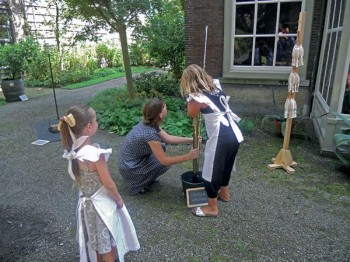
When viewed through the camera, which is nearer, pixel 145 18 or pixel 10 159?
pixel 10 159

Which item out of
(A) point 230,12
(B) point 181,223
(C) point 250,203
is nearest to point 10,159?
(B) point 181,223

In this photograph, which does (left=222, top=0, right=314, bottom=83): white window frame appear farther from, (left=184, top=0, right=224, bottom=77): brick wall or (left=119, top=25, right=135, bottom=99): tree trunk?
(left=119, top=25, right=135, bottom=99): tree trunk

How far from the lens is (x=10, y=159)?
4.50 m

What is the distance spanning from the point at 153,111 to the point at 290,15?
4.46m

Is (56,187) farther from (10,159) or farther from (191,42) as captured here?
(191,42)

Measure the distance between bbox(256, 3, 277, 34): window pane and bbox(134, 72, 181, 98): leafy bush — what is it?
106 inches

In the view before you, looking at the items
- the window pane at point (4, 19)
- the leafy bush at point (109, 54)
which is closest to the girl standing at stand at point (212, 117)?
the window pane at point (4, 19)

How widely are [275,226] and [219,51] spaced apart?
4606 millimetres

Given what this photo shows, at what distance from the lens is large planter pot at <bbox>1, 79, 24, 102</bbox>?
846 centimetres

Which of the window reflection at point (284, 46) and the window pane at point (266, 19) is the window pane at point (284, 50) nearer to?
the window reflection at point (284, 46)

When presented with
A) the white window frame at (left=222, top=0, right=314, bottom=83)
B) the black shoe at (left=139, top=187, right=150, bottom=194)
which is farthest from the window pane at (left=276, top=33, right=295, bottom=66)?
the black shoe at (left=139, top=187, right=150, bottom=194)

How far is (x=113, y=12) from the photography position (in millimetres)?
6613

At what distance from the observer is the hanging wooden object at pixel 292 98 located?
3435mm

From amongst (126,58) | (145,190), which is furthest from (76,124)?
(126,58)
